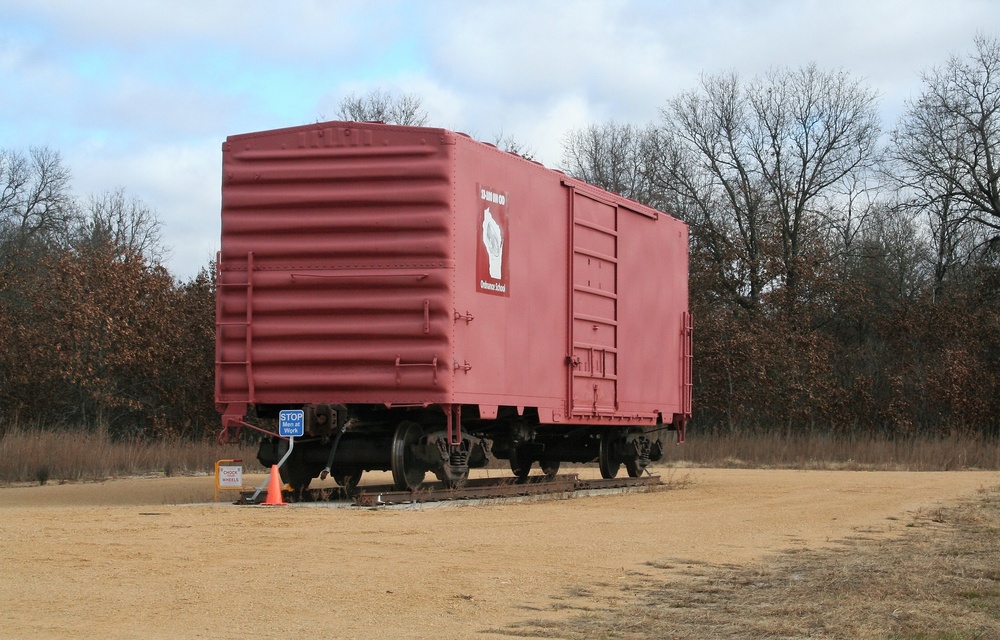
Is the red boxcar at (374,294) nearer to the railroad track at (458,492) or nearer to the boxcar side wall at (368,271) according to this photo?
the boxcar side wall at (368,271)

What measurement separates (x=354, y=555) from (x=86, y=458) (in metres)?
14.6

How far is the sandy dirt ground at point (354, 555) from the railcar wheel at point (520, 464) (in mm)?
2959

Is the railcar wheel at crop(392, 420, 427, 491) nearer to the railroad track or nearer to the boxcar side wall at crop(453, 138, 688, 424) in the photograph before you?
the railroad track

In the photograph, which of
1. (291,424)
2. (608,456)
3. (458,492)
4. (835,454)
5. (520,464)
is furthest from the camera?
(835,454)

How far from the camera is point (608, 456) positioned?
66.1 ft

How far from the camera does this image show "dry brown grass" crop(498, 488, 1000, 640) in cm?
676

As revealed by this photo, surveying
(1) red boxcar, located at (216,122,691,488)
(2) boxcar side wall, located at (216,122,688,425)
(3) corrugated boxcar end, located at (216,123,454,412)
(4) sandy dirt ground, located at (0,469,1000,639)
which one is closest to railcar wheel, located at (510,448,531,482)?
(4) sandy dirt ground, located at (0,469,1000,639)

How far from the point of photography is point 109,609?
7.20 m

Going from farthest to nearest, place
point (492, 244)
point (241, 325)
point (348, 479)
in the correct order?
1. point (348, 479)
2. point (492, 244)
3. point (241, 325)

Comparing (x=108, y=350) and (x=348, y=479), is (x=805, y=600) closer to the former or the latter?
(x=348, y=479)

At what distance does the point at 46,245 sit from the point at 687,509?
45.5 meters

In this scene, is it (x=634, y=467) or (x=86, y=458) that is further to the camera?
(x=86, y=458)

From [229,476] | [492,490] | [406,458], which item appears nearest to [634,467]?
[492,490]

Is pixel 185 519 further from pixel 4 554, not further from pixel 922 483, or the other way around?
pixel 922 483
